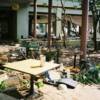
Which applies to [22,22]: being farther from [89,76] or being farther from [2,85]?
[2,85]

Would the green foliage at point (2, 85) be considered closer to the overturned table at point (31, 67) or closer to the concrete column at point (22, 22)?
the overturned table at point (31, 67)

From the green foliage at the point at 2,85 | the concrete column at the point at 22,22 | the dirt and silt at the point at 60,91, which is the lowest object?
the dirt and silt at the point at 60,91

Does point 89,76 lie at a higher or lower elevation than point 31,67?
lower

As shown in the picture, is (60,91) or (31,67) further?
(60,91)

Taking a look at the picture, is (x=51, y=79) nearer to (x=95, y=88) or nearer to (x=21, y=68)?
(x=95, y=88)

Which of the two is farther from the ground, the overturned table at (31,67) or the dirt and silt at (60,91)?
the overturned table at (31,67)

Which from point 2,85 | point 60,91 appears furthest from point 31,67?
point 60,91

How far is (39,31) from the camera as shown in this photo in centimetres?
2916

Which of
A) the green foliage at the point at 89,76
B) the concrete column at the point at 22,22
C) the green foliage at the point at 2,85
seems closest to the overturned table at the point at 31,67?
the green foliage at the point at 2,85

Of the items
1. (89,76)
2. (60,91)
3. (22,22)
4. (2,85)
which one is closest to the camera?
(2,85)

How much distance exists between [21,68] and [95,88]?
305 cm

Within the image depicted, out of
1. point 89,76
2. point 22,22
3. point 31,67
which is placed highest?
point 22,22

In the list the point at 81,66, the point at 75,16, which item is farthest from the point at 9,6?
the point at 81,66

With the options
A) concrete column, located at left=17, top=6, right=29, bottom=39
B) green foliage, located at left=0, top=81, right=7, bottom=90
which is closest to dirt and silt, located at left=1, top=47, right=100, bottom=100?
green foliage, located at left=0, top=81, right=7, bottom=90
